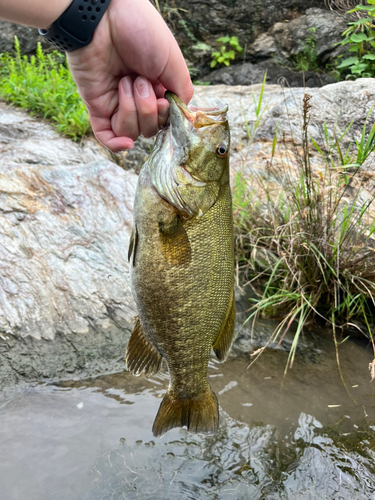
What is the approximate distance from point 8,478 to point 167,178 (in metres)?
1.86

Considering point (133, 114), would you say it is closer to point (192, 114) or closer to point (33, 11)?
point (192, 114)

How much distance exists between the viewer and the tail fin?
1.91 m

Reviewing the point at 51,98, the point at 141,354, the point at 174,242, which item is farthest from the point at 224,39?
the point at 141,354

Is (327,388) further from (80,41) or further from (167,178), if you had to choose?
(80,41)

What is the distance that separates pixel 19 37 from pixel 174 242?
8104 millimetres

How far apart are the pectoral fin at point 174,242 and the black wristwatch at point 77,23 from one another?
0.75 m

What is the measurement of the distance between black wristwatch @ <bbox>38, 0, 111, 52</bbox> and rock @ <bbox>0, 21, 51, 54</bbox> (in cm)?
745

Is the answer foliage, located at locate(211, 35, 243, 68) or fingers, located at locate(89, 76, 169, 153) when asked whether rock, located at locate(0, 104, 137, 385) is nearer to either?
fingers, located at locate(89, 76, 169, 153)

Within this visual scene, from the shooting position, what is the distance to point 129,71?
1.86m

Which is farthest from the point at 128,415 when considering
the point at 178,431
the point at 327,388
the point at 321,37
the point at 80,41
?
the point at 321,37

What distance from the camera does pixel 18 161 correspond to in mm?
4242

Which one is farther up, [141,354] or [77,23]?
[77,23]

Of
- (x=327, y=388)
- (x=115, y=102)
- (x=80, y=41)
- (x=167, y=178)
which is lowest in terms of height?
(x=327, y=388)

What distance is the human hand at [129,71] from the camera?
1.64 metres
